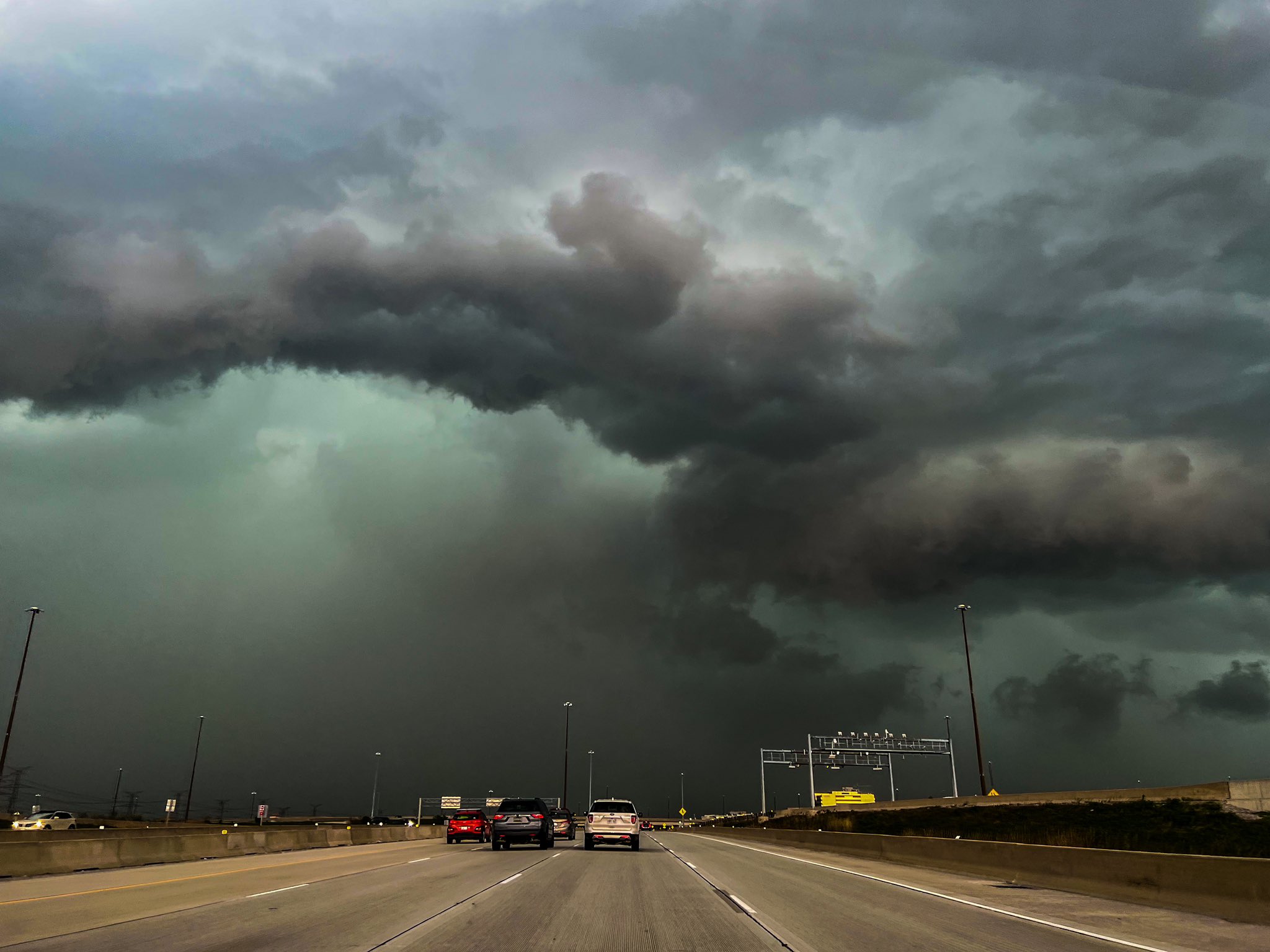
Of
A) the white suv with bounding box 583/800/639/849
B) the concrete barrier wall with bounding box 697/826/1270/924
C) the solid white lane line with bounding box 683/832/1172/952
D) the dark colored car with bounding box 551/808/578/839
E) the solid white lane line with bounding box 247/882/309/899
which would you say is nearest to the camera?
the solid white lane line with bounding box 683/832/1172/952

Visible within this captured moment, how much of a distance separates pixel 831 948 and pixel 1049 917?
217 inches

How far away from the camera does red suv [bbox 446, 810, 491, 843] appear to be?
55.0 metres

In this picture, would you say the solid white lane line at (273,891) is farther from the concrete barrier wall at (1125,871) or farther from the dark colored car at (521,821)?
the dark colored car at (521,821)

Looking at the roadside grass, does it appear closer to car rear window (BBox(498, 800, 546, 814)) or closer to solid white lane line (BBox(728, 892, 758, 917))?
solid white lane line (BBox(728, 892, 758, 917))

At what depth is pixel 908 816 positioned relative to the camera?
57.6 m

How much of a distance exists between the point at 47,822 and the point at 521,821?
41370mm

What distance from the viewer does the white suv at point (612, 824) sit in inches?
1474

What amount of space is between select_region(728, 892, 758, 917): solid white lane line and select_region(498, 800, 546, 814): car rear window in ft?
72.4

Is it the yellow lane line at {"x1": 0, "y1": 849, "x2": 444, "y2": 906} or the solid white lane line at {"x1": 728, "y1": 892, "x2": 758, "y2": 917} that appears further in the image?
the yellow lane line at {"x1": 0, "y1": 849, "x2": 444, "y2": 906}

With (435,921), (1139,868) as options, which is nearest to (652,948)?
(435,921)

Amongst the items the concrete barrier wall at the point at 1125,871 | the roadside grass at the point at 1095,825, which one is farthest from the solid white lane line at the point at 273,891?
the roadside grass at the point at 1095,825

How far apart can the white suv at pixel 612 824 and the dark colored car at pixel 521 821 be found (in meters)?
2.04

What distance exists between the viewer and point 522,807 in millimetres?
38594

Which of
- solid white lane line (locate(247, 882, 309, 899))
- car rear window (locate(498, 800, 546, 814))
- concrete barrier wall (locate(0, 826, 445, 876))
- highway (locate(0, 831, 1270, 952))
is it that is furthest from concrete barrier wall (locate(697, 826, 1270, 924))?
concrete barrier wall (locate(0, 826, 445, 876))
